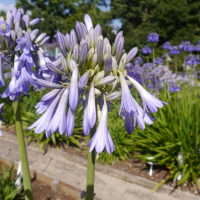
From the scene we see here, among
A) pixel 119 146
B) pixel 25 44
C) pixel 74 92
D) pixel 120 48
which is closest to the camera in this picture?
pixel 74 92

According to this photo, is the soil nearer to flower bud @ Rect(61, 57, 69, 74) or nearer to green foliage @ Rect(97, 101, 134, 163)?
green foliage @ Rect(97, 101, 134, 163)

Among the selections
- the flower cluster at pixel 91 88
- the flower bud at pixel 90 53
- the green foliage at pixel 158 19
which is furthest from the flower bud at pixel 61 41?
the green foliage at pixel 158 19

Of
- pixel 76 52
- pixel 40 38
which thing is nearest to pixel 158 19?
pixel 40 38

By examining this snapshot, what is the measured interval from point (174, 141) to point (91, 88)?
3.09 meters

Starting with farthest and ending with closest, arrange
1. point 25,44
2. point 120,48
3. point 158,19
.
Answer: point 158,19 < point 25,44 < point 120,48

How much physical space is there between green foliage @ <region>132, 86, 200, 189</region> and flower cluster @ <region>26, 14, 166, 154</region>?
2769mm

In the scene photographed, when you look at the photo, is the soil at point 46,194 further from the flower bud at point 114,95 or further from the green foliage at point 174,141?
the flower bud at point 114,95

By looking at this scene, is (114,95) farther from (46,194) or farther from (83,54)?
(46,194)

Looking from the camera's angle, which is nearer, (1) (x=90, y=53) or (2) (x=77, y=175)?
(1) (x=90, y=53)

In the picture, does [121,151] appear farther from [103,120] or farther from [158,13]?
[158,13]

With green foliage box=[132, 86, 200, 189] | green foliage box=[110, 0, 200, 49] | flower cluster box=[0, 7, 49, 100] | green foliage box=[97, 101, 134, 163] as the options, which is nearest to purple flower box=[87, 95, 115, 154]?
flower cluster box=[0, 7, 49, 100]

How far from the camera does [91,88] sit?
0.99m

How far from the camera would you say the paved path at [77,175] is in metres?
3.29

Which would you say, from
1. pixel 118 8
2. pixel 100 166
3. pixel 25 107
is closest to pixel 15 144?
pixel 25 107
